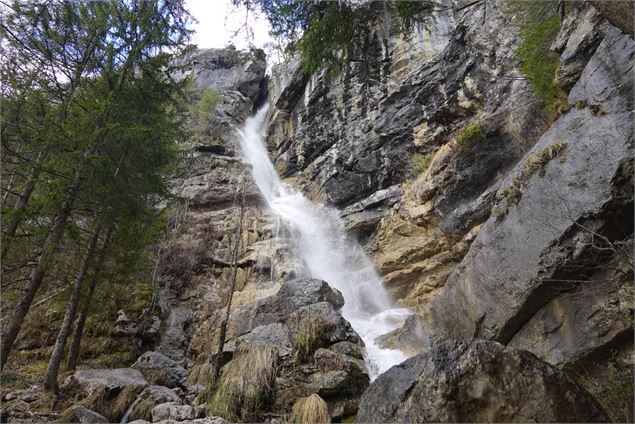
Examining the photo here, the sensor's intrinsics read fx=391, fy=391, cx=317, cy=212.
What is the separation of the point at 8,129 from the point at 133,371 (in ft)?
19.1

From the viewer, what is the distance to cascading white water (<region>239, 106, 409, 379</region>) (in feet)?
40.2

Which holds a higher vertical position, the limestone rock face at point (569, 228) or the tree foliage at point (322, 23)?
the tree foliage at point (322, 23)

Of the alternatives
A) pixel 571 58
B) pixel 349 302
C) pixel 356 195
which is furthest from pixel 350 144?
pixel 571 58

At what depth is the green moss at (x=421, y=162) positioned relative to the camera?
16.2m

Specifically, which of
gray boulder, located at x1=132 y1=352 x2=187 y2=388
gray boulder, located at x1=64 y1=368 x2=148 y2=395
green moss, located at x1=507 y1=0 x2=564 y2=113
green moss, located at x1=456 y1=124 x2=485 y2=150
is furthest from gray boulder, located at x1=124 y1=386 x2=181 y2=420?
green moss, located at x1=456 y1=124 x2=485 y2=150

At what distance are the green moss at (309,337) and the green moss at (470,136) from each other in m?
8.15

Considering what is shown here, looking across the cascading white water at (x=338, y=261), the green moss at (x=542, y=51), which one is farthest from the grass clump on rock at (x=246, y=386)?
the green moss at (x=542, y=51)

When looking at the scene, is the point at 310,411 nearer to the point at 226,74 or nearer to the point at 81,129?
the point at 81,129

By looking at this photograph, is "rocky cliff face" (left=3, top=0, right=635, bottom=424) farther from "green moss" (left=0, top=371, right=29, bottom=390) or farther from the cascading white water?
"green moss" (left=0, top=371, right=29, bottom=390)

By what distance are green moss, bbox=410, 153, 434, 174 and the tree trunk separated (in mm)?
12057

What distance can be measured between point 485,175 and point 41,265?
485 inches

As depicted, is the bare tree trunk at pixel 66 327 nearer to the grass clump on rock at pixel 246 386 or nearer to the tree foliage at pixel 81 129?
the tree foliage at pixel 81 129

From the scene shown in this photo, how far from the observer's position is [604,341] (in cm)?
527

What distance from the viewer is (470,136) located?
13.2 metres
